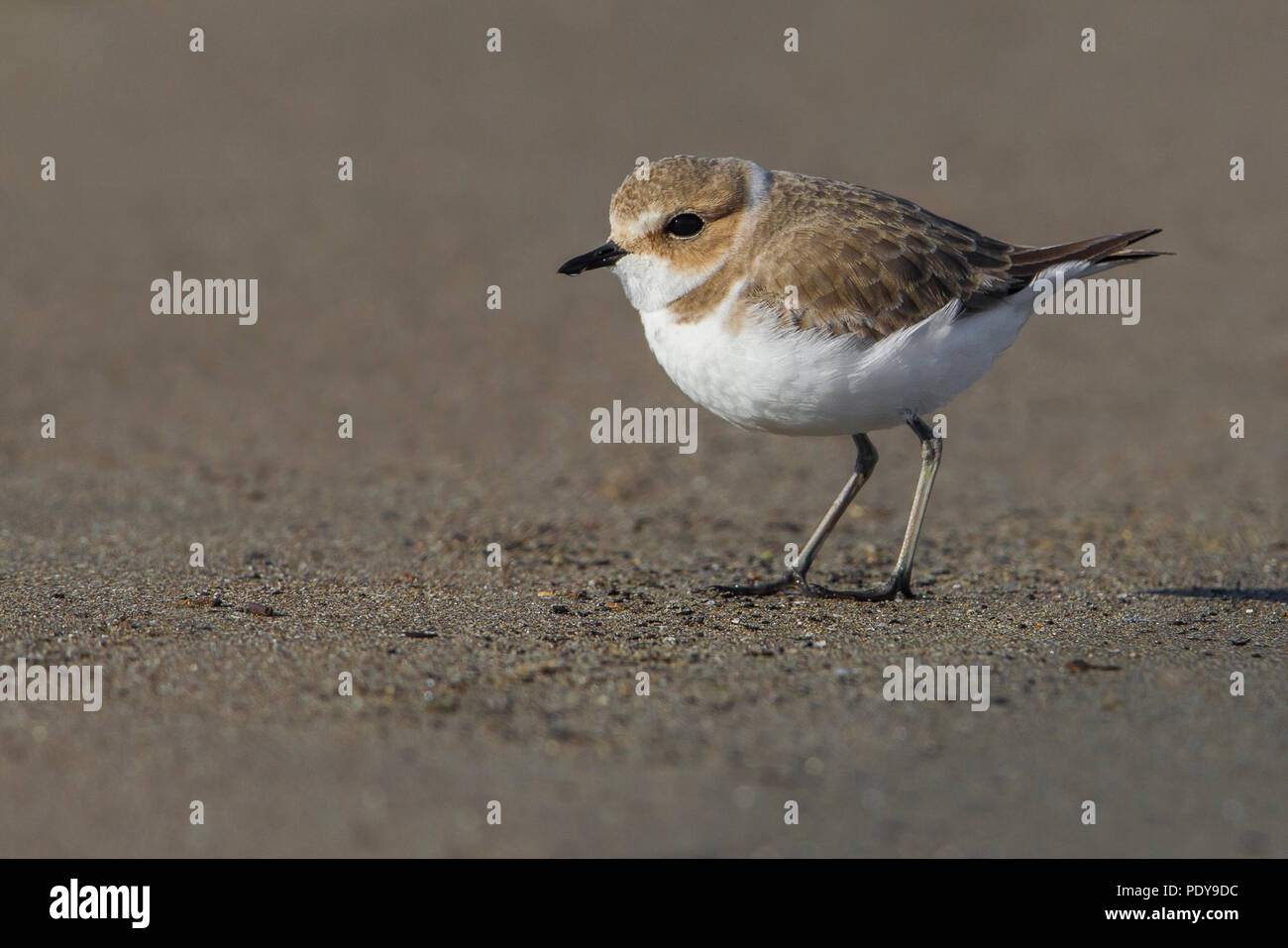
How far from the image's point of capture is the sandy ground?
13.6 feet

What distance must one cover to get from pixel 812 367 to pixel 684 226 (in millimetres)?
827

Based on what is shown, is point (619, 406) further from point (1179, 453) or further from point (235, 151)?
point (235, 151)

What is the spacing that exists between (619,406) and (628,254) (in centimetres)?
433

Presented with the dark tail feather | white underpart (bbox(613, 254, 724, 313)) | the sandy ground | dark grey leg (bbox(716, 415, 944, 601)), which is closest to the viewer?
the sandy ground

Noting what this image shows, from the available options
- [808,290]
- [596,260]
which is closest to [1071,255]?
[808,290]

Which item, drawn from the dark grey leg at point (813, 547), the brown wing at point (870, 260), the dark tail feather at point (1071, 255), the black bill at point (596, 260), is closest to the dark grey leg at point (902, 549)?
the dark grey leg at point (813, 547)

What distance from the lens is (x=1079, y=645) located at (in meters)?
5.35

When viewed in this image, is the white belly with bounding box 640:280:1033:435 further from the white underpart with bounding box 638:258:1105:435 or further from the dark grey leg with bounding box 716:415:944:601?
the dark grey leg with bounding box 716:415:944:601

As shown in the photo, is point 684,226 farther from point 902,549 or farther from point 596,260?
point 902,549

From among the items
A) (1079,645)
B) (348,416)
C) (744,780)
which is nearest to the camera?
(744,780)

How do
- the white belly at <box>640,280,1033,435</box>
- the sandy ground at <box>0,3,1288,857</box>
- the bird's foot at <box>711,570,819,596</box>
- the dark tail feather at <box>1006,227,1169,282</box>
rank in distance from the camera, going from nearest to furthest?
the sandy ground at <box>0,3,1288,857</box> → the white belly at <box>640,280,1033,435</box> → the dark tail feather at <box>1006,227,1169,282</box> → the bird's foot at <box>711,570,819,596</box>

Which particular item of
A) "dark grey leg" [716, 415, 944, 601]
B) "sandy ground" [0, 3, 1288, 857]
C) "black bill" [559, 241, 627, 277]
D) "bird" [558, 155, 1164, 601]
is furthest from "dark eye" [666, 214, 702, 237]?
"sandy ground" [0, 3, 1288, 857]

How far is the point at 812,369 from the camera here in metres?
5.35
